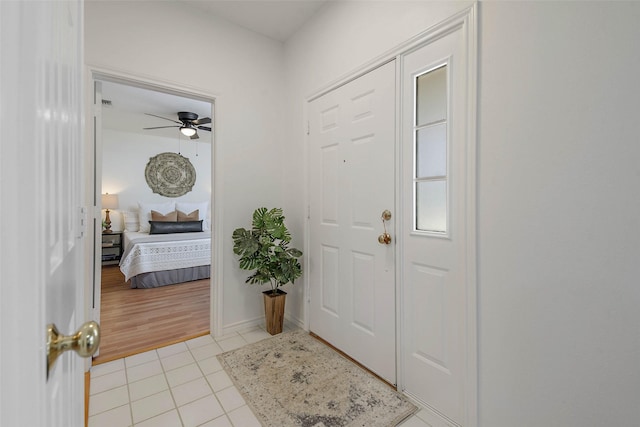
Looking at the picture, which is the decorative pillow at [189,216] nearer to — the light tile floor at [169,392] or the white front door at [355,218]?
the light tile floor at [169,392]

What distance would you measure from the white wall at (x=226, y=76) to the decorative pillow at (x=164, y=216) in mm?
3632

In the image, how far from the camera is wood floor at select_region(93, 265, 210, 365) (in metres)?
2.46

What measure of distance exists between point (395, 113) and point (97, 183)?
225 cm

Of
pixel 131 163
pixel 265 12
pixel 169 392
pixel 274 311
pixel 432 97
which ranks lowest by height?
pixel 169 392

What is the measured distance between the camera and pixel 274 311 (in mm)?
2572

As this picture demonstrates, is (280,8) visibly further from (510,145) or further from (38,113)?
(38,113)

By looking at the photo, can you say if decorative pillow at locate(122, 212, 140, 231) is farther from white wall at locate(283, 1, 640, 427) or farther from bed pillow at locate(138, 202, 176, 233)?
white wall at locate(283, 1, 640, 427)

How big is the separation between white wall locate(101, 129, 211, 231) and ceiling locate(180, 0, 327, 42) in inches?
151

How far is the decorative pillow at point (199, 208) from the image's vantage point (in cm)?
593

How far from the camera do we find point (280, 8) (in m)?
2.46

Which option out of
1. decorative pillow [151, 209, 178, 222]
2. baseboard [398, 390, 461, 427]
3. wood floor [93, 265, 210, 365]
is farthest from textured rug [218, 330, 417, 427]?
decorative pillow [151, 209, 178, 222]

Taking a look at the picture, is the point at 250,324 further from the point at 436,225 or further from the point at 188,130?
the point at 188,130

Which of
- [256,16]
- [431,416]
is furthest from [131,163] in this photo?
[431,416]

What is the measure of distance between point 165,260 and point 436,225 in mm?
3807
